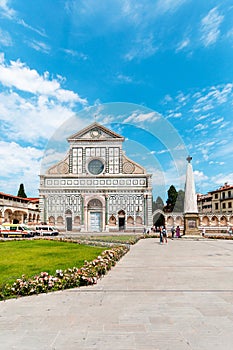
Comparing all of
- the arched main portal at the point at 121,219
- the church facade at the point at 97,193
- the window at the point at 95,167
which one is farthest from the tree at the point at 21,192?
the arched main portal at the point at 121,219

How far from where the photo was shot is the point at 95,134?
167ft

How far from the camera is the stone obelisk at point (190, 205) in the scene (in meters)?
31.3

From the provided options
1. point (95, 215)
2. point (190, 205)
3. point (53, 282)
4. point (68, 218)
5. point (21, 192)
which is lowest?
point (53, 282)

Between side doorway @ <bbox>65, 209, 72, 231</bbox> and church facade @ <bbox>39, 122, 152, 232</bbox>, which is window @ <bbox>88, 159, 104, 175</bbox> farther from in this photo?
side doorway @ <bbox>65, 209, 72, 231</bbox>

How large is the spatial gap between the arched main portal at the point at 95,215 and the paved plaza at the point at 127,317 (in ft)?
131

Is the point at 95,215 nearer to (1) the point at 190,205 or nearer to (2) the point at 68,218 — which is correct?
(2) the point at 68,218

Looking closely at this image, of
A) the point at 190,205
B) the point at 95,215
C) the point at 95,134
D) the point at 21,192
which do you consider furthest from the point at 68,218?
the point at 21,192

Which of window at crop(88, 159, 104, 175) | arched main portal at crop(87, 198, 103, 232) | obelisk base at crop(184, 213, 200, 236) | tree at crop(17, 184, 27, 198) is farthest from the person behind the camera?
tree at crop(17, 184, 27, 198)

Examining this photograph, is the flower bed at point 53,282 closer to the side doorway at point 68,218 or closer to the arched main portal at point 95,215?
the arched main portal at point 95,215

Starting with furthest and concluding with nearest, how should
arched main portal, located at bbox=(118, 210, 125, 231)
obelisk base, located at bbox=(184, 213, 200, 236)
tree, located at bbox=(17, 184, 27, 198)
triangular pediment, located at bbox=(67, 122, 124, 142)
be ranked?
tree, located at bbox=(17, 184, 27, 198), triangular pediment, located at bbox=(67, 122, 124, 142), arched main portal, located at bbox=(118, 210, 125, 231), obelisk base, located at bbox=(184, 213, 200, 236)

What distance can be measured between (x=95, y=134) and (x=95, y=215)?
14291mm

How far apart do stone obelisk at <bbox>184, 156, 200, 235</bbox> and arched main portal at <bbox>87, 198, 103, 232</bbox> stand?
19.6m

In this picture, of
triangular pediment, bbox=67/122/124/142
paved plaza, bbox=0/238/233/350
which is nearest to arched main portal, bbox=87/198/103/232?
triangular pediment, bbox=67/122/124/142

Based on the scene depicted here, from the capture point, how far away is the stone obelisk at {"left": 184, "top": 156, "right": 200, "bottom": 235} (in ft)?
103
